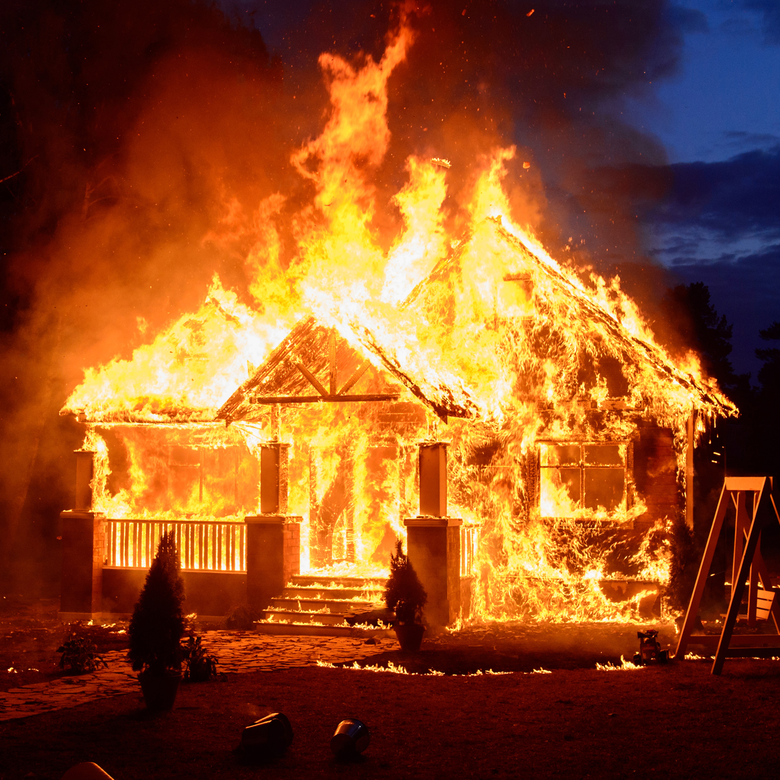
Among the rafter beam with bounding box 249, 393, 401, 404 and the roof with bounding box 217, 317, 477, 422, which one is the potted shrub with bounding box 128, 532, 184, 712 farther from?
the rafter beam with bounding box 249, 393, 401, 404

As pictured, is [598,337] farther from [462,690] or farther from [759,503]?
[462,690]

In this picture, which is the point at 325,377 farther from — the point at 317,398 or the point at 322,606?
the point at 322,606

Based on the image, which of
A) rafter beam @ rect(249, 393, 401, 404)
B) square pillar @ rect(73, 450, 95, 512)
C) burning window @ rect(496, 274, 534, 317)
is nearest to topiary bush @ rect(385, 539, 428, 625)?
rafter beam @ rect(249, 393, 401, 404)

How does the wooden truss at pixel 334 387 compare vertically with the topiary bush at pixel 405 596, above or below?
above

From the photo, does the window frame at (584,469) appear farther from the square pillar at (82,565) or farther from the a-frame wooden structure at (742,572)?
the square pillar at (82,565)

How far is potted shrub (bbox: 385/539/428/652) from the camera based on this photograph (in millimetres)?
11703

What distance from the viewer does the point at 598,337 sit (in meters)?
15.7

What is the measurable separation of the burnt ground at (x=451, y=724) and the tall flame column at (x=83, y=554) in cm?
503

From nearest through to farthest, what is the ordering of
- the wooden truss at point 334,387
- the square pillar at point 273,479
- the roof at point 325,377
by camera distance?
the roof at point 325,377, the wooden truss at point 334,387, the square pillar at point 273,479

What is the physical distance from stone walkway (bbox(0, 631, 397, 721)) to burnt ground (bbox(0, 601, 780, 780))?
41cm

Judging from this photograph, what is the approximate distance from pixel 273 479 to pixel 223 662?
4.54 m


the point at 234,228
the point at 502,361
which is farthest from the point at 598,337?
the point at 234,228

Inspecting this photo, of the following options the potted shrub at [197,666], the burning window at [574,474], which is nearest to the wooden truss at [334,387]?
the burning window at [574,474]

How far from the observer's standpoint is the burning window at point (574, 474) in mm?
15656
